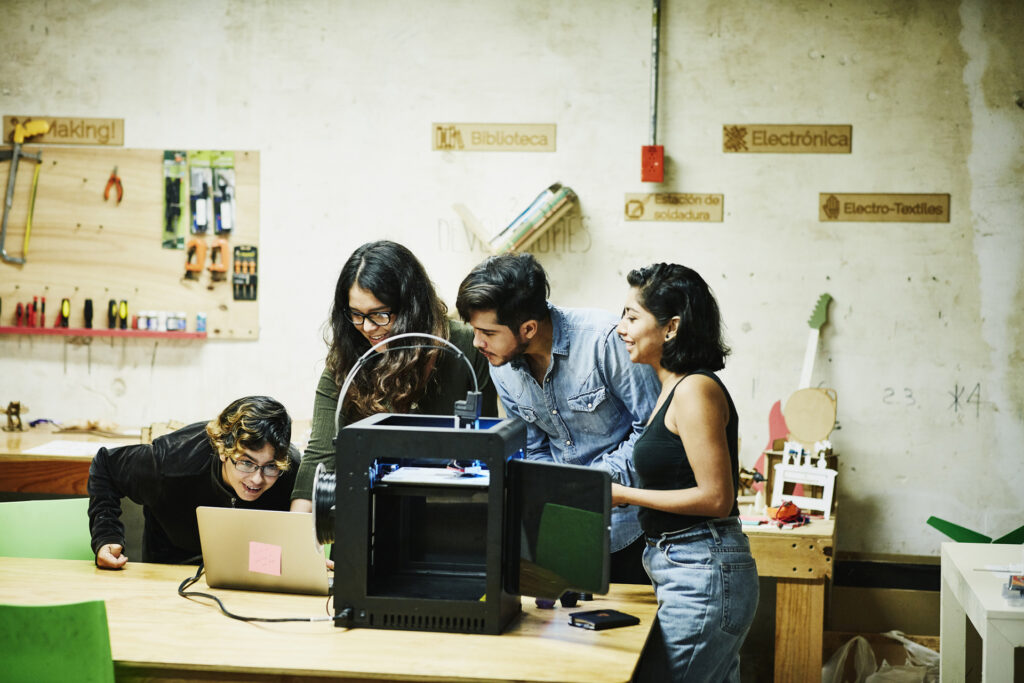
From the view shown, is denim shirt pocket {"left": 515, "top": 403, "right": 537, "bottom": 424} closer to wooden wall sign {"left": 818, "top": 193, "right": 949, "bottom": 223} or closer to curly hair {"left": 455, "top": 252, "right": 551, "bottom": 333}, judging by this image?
curly hair {"left": 455, "top": 252, "right": 551, "bottom": 333}

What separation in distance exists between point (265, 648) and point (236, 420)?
0.87m

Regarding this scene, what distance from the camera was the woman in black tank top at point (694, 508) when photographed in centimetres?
186

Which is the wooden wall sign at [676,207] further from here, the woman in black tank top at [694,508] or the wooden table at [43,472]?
the wooden table at [43,472]

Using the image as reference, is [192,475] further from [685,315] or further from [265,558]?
[685,315]

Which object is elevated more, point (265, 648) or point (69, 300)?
point (69, 300)

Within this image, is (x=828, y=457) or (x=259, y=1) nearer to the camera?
(x=828, y=457)

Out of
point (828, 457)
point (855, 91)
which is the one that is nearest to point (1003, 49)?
point (855, 91)

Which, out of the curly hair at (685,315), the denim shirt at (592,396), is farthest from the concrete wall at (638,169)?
the curly hair at (685,315)

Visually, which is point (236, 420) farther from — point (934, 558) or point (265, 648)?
point (934, 558)

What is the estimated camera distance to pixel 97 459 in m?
2.65

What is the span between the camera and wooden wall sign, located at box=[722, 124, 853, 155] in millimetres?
3646

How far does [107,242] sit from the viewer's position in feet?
13.0

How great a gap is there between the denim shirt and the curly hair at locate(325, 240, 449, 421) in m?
0.25

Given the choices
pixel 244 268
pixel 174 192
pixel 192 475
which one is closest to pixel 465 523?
pixel 192 475
